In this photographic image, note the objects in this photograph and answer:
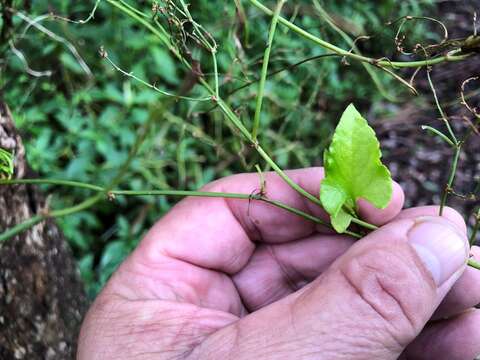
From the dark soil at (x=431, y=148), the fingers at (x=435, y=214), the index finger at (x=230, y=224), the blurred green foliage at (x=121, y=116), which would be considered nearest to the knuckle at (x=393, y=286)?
the fingers at (x=435, y=214)

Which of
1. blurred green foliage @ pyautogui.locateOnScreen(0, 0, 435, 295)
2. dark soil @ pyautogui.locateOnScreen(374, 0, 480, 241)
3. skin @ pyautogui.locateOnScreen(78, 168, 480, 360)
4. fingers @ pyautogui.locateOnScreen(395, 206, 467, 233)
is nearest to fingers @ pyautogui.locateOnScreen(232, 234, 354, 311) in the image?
skin @ pyautogui.locateOnScreen(78, 168, 480, 360)

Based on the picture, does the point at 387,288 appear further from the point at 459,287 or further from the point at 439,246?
the point at 459,287

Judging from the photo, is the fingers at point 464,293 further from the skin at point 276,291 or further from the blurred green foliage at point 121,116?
the blurred green foliage at point 121,116

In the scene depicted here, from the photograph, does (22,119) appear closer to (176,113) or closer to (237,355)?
(176,113)

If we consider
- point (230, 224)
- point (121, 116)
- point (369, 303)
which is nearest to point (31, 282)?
point (230, 224)

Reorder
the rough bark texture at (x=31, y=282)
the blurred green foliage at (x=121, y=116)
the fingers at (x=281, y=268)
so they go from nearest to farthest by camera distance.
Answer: the rough bark texture at (x=31, y=282) < the fingers at (x=281, y=268) < the blurred green foliage at (x=121, y=116)

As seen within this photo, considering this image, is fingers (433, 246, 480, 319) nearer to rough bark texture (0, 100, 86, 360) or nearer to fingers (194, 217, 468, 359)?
fingers (194, 217, 468, 359)
